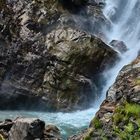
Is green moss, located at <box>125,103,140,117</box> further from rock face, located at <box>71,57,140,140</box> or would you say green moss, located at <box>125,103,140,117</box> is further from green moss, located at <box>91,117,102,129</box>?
green moss, located at <box>91,117,102,129</box>

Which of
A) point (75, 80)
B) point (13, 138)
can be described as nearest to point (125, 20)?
point (75, 80)

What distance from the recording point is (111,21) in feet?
120

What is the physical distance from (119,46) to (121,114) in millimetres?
21390

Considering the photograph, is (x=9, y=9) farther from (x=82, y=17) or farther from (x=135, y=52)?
(x=135, y=52)

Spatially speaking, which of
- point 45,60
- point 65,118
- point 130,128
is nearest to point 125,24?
point 45,60

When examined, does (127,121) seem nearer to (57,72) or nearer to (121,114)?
(121,114)

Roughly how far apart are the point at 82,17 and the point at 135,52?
201 inches

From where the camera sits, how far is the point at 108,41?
3309 cm

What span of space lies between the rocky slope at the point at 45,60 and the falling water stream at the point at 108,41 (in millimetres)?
855

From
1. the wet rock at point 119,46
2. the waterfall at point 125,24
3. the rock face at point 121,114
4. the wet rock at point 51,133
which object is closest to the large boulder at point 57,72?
the wet rock at point 119,46

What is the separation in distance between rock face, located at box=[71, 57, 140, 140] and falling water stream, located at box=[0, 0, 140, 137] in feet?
29.8

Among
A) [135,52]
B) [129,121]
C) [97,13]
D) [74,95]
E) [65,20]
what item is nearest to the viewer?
[129,121]

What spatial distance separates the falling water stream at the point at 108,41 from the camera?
2358 centimetres

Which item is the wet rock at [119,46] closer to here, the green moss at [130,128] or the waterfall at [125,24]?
the waterfall at [125,24]
